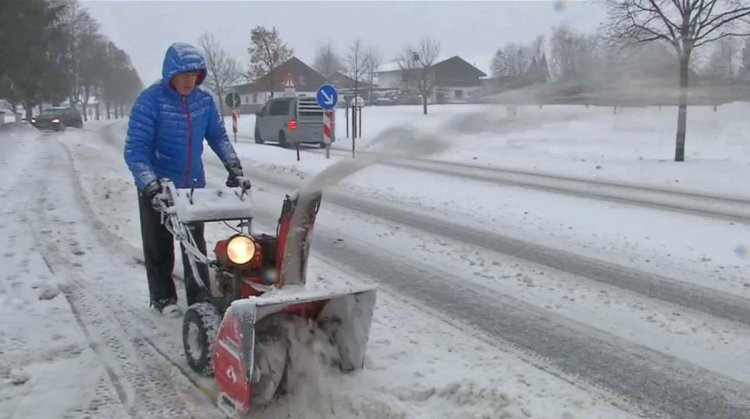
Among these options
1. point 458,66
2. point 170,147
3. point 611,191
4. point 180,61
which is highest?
point 458,66

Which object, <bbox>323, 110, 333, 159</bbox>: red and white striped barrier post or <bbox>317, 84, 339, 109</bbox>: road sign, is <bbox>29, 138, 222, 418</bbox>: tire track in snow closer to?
<bbox>317, 84, 339, 109</bbox>: road sign

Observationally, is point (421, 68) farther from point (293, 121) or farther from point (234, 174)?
point (293, 121)

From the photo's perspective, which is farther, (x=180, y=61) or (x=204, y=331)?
(x=180, y=61)

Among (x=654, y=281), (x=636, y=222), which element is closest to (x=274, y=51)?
(x=636, y=222)

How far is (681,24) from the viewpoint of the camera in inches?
465

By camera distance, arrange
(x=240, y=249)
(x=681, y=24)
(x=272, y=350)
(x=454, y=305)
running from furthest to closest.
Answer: (x=681, y=24) → (x=454, y=305) → (x=240, y=249) → (x=272, y=350)

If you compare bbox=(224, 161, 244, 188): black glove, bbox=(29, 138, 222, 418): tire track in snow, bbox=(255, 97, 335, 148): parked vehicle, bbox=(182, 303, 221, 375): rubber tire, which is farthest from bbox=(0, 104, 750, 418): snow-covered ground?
bbox=(255, 97, 335, 148): parked vehicle

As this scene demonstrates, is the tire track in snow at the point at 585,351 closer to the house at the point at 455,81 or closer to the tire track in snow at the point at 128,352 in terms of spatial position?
the house at the point at 455,81

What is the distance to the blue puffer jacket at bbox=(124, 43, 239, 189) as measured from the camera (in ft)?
14.8

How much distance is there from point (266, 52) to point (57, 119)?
13.3 metres

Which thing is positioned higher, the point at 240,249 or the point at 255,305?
the point at 240,249

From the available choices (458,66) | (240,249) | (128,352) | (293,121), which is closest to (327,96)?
(293,121)

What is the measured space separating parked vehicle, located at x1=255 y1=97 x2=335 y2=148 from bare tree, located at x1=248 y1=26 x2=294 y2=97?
14.4m

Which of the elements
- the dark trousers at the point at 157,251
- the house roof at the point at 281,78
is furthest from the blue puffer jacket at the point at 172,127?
the house roof at the point at 281,78
